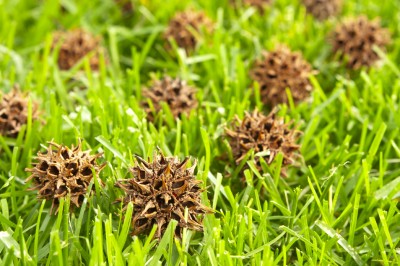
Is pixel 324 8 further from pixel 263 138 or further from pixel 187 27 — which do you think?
pixel 263 138

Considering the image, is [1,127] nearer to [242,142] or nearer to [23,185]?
[23,185]

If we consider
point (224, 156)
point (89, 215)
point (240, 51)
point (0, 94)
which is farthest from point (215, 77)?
point (89, 215)

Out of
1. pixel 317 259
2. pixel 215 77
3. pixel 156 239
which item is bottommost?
pixel 317 259

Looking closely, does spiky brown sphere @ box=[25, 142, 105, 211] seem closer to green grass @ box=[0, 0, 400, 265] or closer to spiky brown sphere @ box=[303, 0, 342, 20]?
green grass @ box=[0, 0, 400, 265]

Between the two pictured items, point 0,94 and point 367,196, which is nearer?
point 367,196

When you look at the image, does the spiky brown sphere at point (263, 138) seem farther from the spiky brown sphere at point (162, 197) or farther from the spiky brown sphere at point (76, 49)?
the spiky brown sphere at point (76, 49)

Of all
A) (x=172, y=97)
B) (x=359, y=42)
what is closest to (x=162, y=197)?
(x=172, y=97)

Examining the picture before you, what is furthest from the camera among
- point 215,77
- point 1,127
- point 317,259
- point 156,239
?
point 215,77
